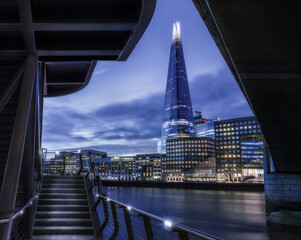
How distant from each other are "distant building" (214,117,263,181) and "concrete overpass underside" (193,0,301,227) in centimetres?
13125

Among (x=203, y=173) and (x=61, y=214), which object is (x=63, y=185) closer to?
(x=61, y=214)

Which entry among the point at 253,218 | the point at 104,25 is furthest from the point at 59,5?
the point at 253,218

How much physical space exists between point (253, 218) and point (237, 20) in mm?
31252

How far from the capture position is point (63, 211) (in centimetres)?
817

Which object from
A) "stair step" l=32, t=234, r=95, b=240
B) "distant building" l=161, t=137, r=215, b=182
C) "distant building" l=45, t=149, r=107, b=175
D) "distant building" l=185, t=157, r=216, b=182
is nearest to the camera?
"stair step" l=32, t=234, r=95, b=240

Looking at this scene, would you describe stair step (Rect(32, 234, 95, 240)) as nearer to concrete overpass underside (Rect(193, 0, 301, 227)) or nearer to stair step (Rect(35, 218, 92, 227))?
stair step (Rect(35, 218, 92, 227))

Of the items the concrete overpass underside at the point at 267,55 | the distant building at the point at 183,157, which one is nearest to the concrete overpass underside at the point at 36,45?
the concrete overpass underside at the point at 267,55

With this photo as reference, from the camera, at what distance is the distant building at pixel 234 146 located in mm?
146750

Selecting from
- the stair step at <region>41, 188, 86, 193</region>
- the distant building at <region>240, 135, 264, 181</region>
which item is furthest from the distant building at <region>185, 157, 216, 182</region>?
the stair step at <region>41, 188, 86, 193</region>

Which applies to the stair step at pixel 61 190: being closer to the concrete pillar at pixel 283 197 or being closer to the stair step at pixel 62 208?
the stair step at pixel 62 208

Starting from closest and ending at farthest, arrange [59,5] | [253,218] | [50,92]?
[59,5], [50,92], [253,218]

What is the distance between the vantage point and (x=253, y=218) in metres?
34.2

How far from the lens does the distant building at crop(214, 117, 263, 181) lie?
147m

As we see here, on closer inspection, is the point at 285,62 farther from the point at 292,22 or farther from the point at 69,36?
the point at 69,36
